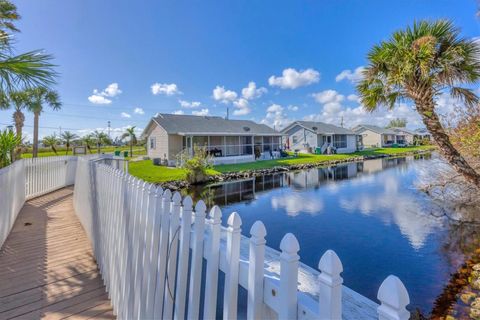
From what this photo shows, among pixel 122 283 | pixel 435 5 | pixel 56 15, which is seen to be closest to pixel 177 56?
pixel 56 15

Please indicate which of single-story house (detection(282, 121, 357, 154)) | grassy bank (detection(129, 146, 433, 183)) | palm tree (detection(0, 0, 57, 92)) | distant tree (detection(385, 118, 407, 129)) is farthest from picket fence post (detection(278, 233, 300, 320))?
distant tree (detection(385, 118, 407, 129))

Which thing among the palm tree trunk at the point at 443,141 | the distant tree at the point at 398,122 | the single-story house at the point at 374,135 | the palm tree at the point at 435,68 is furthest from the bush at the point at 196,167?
the distant tree at the point at 398,122

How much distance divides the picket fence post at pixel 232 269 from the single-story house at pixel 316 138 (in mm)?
35482

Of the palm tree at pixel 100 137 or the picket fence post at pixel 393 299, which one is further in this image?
the palm tree at pixel 100 137

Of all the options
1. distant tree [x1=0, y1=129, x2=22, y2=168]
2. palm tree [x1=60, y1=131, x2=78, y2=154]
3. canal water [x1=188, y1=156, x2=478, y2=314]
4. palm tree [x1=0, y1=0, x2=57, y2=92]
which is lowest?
canal water [x1=188, y1=156, x2=478, y2=314]

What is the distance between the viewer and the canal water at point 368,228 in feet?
16.1

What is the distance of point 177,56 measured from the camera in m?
21.6

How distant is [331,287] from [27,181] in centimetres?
996

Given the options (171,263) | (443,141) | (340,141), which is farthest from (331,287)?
(340,141)

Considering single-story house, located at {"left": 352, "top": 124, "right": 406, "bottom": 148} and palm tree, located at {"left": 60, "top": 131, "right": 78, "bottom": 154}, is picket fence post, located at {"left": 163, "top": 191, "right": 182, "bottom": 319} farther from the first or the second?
single-story house, located at {"left": 352, "top": 124, "right": 406, "bottom": 148}

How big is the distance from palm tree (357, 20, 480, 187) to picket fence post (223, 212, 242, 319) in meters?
6.33

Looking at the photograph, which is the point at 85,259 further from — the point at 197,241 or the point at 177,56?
the point at 177,56

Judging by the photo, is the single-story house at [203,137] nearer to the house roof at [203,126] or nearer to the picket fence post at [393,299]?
the house roof at [203,126]

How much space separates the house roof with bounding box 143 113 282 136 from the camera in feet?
78.0
